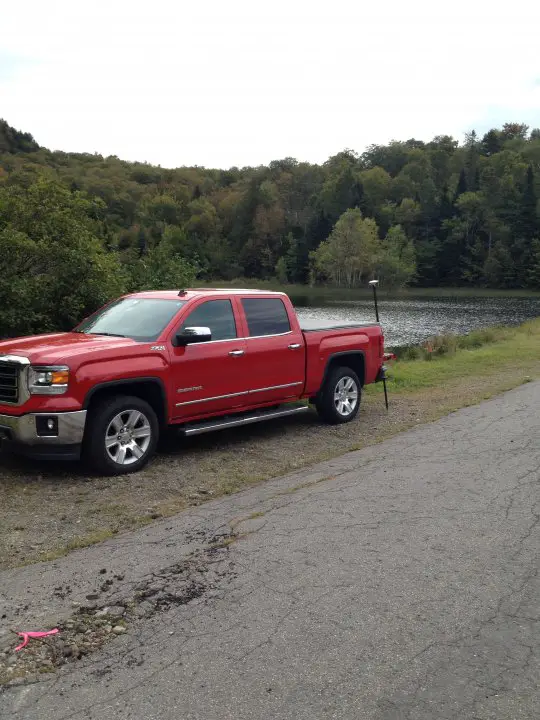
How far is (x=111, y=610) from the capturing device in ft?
13.5

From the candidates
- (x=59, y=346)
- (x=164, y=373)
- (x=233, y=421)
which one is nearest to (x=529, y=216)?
(x=233, y=421)

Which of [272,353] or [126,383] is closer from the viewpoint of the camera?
[126,383]

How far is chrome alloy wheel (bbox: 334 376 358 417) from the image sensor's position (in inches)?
389

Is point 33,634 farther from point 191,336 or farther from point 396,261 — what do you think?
point 396,261

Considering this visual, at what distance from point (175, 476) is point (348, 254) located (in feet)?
328

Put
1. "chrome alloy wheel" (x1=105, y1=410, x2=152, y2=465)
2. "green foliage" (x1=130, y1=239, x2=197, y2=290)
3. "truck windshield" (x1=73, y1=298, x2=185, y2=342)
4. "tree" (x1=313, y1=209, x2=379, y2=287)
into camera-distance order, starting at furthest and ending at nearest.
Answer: "tree" (x1=313, y1=209, x2=379, y2=287), "green foliage" (x1=130, y1=239, x2=197, y2=290), "truck windshield" (x1=73, y1=298, x2=185, y2=342), "chrome alloy wheel" (x1=105, y1=410, x2=152, y2=465)

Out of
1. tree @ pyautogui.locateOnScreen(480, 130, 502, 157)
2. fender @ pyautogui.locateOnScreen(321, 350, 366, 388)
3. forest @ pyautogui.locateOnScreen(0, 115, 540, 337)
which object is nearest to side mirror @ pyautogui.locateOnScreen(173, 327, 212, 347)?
fender @ pyautogui.locateOnScreen(321, 350, 366, 388)

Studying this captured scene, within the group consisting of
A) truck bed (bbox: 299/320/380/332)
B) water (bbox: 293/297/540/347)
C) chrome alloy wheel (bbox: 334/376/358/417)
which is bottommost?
water (bbox: 293/297/540/347)

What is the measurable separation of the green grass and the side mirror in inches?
259

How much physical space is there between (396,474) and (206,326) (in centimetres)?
266

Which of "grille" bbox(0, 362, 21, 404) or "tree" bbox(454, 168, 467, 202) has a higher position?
"tree" bbox(454, 168, 467, 202)

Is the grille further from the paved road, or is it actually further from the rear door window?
the rear door window

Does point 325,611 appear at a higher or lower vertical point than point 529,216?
lower

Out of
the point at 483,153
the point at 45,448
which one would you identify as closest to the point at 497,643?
the point at 45,448
